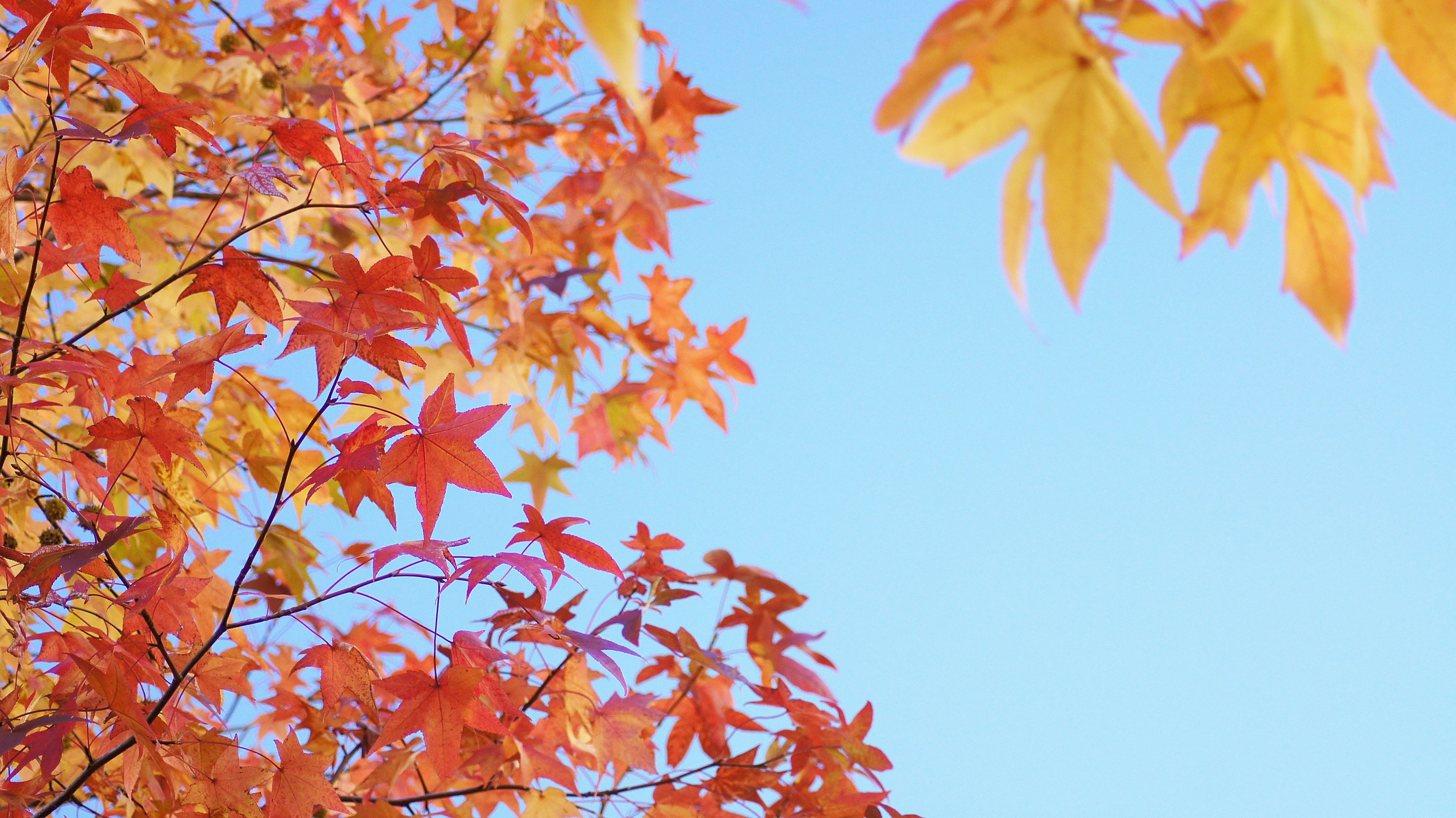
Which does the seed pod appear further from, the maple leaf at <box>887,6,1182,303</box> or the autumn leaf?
the maple leaf at <box>887,6,1182,303</box>

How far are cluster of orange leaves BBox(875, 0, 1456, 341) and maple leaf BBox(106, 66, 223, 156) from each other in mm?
974

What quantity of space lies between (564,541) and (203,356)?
46 centimetres

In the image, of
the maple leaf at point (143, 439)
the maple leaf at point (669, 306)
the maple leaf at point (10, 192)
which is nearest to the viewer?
the maple leaf at point (10, 192)

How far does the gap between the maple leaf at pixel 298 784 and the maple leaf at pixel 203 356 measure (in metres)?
0.45

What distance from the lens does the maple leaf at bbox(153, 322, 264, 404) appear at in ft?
3.46

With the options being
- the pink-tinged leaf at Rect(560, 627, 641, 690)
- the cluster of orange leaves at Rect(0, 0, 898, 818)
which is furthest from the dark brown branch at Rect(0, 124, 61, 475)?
the pink-tinged leaf at Rect(560, 627, 641, 690)

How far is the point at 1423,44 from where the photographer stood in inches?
18.6

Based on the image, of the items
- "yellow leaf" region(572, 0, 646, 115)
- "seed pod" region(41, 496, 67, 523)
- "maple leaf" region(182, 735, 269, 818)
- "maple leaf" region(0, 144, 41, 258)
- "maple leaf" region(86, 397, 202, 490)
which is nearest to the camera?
"yellow leaf" region(572, 0, 646, 115)

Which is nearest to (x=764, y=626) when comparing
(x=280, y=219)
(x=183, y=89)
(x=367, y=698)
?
(x=367, y=698)

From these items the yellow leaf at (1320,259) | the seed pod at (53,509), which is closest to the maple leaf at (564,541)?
the yellow leaf at (1320,259)

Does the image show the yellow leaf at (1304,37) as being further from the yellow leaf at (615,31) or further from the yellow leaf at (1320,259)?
the yellow leaf at (615,31)

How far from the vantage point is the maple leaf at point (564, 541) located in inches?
46.8

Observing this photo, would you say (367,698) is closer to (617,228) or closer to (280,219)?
(617,228)

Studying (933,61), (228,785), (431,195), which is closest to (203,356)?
(431,195)
